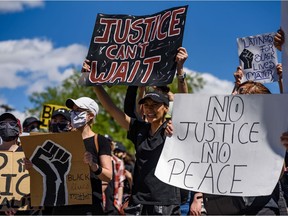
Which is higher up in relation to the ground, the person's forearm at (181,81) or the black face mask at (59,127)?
the person's forearm at (181,81)

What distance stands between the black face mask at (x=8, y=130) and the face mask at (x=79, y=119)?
103 cm

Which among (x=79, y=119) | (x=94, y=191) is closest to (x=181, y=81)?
(x=79, y=119)

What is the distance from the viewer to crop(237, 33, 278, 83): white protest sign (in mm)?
7039

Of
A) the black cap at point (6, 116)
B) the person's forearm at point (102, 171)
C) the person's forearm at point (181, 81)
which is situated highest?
the person's forearm at point (181, 81)

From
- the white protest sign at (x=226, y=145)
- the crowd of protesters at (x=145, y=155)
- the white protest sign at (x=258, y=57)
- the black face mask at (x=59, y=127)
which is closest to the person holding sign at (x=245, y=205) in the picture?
the crowd of protesters at (x=145, y=155)

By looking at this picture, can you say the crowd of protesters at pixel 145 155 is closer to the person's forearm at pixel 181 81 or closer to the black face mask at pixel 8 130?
the person's forearm at pixel 181 81

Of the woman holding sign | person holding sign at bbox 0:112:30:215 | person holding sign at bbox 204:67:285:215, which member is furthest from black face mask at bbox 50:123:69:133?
person holding sign at bbox 204:67:285:215

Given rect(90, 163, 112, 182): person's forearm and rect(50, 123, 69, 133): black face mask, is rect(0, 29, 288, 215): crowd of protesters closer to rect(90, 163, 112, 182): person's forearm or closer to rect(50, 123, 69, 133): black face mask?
rect(90, 163, 112, 182): person's forearm

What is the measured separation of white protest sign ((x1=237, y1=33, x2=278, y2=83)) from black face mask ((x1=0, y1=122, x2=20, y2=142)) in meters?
2.85

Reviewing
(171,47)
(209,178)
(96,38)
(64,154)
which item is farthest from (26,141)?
(209,178)

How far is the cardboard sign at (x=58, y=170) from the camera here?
4.91 metres

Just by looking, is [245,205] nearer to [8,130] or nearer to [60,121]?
[60,121]

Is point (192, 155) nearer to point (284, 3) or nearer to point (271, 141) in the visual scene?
point (271, 141)

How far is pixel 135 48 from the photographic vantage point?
519 cm
